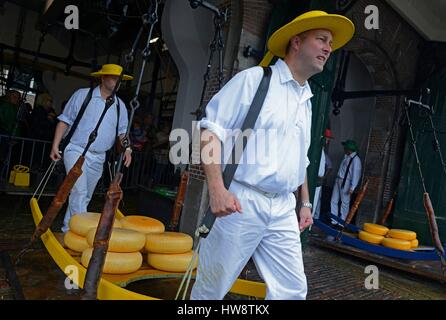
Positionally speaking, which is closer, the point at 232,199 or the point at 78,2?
the point at 232,199

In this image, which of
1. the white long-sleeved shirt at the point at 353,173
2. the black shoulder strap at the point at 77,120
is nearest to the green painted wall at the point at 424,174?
the white long-sleeved shirt at the point at 353,173

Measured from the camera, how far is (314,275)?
4883 mm

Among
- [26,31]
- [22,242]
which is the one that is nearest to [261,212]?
[22,242]

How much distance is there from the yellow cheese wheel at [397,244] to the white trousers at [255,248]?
426 centimetres

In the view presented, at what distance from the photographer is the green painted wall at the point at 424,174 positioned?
24.9ft

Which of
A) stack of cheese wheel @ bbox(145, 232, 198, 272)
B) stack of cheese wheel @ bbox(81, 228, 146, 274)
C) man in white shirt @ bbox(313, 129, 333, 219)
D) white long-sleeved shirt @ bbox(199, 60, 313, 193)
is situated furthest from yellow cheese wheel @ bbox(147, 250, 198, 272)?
man in white shirt @ bbox(313, 129, 333, 219)

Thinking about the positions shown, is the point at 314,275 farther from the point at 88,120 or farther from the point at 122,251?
the point at 88,120

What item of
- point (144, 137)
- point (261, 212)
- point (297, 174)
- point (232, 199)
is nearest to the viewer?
point (232, 199)

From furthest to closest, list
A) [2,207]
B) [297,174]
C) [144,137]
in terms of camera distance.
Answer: [144,137]
[2,207]
[297,174]

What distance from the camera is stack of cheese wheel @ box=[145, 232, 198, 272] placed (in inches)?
126
